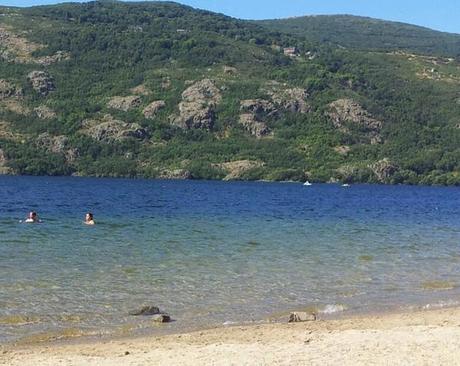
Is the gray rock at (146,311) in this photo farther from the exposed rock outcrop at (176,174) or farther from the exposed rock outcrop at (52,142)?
the exposed rock outcrop at (52,142)

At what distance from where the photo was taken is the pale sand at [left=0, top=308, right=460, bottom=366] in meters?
12.7

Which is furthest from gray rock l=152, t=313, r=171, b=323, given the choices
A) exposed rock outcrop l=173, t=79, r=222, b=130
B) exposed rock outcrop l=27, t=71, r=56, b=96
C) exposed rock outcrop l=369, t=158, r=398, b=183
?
exposed rock outcrop l=27, t=71, r=56, b=96

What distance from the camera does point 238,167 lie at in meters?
165

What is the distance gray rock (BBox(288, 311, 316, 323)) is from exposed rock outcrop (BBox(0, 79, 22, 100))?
596 feet

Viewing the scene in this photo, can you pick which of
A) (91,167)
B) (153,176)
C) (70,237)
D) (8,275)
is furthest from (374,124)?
(8,275)

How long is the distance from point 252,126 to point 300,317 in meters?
167

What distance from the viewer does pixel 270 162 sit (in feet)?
547

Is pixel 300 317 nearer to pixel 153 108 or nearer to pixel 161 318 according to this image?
pixel 161 318

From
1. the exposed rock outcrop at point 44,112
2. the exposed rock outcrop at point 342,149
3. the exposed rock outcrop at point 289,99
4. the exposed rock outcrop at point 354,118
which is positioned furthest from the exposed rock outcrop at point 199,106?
the exposed rock outcrop at point 342,149

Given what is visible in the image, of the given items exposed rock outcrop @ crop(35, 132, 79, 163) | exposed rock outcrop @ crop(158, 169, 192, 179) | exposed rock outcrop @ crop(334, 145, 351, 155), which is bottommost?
exposed rock outcrop @ crop(158, 169, 192, 179)

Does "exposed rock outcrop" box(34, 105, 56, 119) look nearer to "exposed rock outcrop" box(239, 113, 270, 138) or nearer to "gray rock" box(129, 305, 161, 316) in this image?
"exposed rock outcrop" box(239, 113, 270, 138)

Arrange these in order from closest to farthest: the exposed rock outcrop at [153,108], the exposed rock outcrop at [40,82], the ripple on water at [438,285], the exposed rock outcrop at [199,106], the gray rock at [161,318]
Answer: the gray rock at [161,318], the ripple on water at [438,285], the exposed rock outcrop at [199,106], the exposed rock outcrop at [153,108], the exposed rock outcrop at [40,82]

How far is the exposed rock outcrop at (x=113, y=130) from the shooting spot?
173125 millimetres

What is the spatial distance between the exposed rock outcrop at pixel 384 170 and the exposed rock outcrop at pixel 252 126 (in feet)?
102
